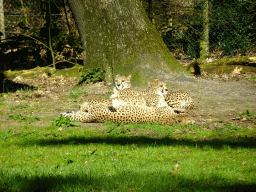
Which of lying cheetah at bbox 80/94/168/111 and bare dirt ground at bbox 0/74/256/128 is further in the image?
lying cheetah at bbox 80/94/168/111

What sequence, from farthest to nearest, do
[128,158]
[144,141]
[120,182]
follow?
[144,141], [128,158], [120,182]

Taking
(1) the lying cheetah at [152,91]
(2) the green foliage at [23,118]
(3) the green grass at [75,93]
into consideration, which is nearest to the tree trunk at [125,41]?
(3) the green grass at [75,93]

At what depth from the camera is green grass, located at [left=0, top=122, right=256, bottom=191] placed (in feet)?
9.87

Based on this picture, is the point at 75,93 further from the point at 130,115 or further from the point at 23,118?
the point at 130,115

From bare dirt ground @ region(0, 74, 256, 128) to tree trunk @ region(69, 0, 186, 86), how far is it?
1.78 ft

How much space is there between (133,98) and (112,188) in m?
3.64

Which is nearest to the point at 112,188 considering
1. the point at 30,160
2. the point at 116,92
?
the point at 30,160

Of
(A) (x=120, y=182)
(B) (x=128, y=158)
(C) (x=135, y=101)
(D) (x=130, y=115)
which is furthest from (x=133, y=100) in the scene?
(A) (x=120, y=182)

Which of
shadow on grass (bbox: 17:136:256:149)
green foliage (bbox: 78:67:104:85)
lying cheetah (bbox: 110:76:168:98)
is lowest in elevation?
shadow on grass (bbox: 17:136:256:149)

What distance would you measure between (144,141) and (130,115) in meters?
1.14

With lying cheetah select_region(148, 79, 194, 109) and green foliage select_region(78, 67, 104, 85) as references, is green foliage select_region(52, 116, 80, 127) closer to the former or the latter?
lying cheetah select_region(148, 79, 194, 109)

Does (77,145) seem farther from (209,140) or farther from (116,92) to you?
(116,92)

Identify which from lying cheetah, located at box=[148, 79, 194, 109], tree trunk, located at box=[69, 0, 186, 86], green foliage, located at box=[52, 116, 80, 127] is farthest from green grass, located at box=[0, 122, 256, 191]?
tree trunk, located at box=[69, 0, 186, 86]

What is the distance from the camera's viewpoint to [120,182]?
3.02 meters
